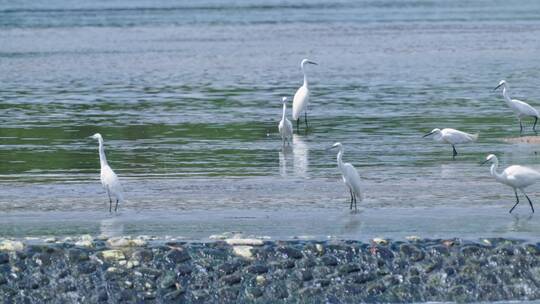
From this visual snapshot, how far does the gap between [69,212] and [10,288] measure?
377 centimetres

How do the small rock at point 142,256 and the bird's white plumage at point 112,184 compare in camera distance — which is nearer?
the small rock at point 142,256

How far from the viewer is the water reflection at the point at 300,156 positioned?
2386 centimetres

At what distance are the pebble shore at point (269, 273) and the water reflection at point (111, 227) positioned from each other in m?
1.21

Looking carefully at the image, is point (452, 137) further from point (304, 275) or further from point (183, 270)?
point (183, 270)

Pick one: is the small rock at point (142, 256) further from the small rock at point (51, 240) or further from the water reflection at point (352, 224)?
the water reflection at point (352, 224)

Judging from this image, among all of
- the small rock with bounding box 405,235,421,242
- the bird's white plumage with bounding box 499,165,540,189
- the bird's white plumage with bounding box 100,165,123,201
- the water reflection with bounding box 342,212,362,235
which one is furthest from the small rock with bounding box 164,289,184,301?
the bird's white plumage with bounding box 499,165,540,189

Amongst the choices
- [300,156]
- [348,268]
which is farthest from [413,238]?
[300,156]

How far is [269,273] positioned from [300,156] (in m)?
10.5

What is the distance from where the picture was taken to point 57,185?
2223 centimetres

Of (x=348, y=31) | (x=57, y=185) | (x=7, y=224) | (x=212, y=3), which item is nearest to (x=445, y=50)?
(x=348, y=31)

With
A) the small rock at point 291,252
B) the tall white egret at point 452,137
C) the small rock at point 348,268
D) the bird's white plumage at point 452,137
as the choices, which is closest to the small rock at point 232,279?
the small rock at point 291,252

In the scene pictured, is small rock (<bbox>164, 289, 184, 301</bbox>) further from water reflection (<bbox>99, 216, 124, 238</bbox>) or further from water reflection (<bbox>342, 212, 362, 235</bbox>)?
water reflection (<bbox>342, 212, 362, 235</bbox>)

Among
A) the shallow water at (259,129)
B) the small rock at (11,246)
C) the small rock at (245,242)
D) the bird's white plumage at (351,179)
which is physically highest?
the bird's white plumage at (351,179)

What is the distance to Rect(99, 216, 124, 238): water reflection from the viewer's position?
17.5m
